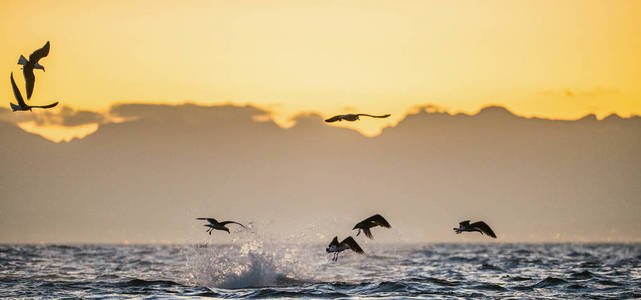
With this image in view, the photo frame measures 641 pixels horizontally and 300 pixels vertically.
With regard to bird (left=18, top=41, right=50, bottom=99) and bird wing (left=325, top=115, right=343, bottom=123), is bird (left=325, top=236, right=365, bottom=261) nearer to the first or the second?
bird wing (left=325, top=115, right=343, bottom=123)

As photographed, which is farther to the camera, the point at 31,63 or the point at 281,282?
the point at 281,282

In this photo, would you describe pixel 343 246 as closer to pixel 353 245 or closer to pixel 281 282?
pixel 353 245

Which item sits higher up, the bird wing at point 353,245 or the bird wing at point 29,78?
the bird wing at point 29,78

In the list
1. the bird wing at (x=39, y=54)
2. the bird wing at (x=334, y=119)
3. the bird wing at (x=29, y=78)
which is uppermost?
the bird wing at (x=39, y=54)

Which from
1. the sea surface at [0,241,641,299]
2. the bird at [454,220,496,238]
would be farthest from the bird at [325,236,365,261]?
the bird at [454,220,496,238]

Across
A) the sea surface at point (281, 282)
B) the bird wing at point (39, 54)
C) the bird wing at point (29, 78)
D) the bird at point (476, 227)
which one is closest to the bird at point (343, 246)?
the sea surface at point (281, 282)

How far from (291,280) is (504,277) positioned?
10.9 meters

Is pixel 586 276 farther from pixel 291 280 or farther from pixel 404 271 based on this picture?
pixel 291 280

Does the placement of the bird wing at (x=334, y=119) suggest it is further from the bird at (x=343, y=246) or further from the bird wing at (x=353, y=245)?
the bird wing at (x=353, y=245)

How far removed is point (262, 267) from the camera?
3725 cm

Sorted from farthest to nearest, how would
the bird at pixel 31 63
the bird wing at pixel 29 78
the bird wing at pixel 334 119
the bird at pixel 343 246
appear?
the bird at pixel 343 246 → the bird wing at pixel 334 119 → the bird at pixel 31 63 → the bird wing at pixel 29 78

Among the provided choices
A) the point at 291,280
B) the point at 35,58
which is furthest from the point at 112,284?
the point at 35,58

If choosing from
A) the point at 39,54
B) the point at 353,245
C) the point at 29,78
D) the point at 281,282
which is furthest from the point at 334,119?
the point at 281,282

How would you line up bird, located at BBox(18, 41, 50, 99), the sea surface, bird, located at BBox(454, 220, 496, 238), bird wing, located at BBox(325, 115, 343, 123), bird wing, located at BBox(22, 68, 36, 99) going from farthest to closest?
1. the sea surface
2. bird, located at BBox(454, 220, 496, 238)
3. bird wing, located at BBox(325, 115, 343, 123)
4. bird, located at BBox(18, 41, 50, 99)
5. bird wing, located at BBox(22, 68, 36, 99)
